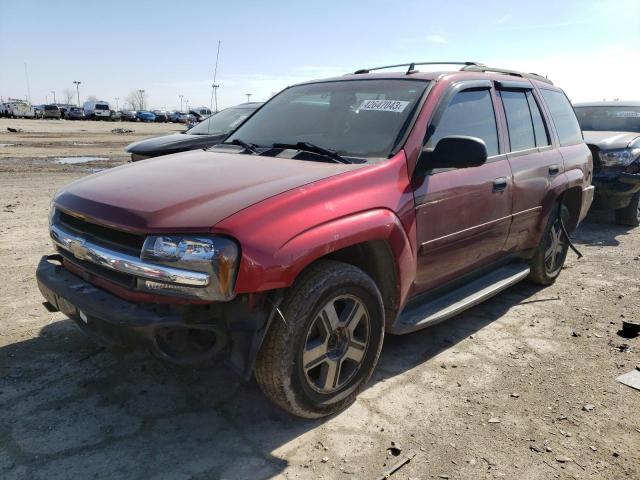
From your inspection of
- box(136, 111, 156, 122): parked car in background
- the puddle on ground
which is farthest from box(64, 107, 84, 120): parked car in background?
the puddle on ground

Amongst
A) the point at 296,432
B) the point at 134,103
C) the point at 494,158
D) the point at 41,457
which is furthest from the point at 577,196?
the point at 134,103

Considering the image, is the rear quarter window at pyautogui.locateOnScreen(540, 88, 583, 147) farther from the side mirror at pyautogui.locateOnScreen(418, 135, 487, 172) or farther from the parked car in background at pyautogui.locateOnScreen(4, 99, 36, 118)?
the parked car in background at pyautogui.locateOnScreen(4, 99, 36, 118)

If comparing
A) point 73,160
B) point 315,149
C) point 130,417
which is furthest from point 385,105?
point 73,160

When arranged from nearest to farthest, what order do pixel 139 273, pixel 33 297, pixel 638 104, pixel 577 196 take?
pixel 139 273 < pixel 33 297 < pixel 577 196 < pixel 638 104

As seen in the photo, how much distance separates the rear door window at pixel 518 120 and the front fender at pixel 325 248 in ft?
5.43

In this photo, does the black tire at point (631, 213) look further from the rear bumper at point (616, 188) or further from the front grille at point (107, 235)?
the front grille at point (107, 235)

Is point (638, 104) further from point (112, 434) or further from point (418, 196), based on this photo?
point (112, 434)

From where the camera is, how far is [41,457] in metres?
2.40

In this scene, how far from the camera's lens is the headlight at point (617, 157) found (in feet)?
24.0

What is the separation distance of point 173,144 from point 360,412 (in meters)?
5.31

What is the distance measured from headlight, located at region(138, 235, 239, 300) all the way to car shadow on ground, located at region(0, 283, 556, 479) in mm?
379

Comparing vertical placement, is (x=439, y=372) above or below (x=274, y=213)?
below

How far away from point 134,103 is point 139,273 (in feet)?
532

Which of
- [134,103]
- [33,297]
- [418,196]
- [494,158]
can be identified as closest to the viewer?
[418,196]
